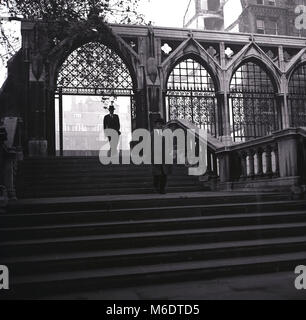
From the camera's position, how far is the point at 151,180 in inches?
426

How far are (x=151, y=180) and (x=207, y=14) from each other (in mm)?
39853

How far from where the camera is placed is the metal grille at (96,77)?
704 inches

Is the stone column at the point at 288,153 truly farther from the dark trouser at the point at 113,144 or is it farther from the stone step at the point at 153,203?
the dark trouser at the point at 113,144

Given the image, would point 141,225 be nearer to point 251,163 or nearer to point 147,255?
point 147,255

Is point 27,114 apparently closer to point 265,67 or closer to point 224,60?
point 224,60

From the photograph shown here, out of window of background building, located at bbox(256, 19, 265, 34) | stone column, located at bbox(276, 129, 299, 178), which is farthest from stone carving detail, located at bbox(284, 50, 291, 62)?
window of background building, located at bbox(256, 19, 265, 34)

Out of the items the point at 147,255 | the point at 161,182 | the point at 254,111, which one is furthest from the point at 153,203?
the point at 254,111

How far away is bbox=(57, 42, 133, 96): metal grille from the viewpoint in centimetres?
1789

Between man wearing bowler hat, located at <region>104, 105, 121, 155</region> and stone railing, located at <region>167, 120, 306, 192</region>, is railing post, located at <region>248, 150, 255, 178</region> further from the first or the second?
man wearing bowler hat, located at <region>104, 105, 121, 155</region>

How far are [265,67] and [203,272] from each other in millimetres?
17694

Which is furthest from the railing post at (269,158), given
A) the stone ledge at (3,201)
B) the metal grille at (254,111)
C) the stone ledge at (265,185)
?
the metal grille at (254,111)

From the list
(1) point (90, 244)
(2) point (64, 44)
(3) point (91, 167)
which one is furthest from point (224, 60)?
(1) point (90, 244)

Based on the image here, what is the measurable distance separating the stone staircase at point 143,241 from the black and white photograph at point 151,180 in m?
0.02
